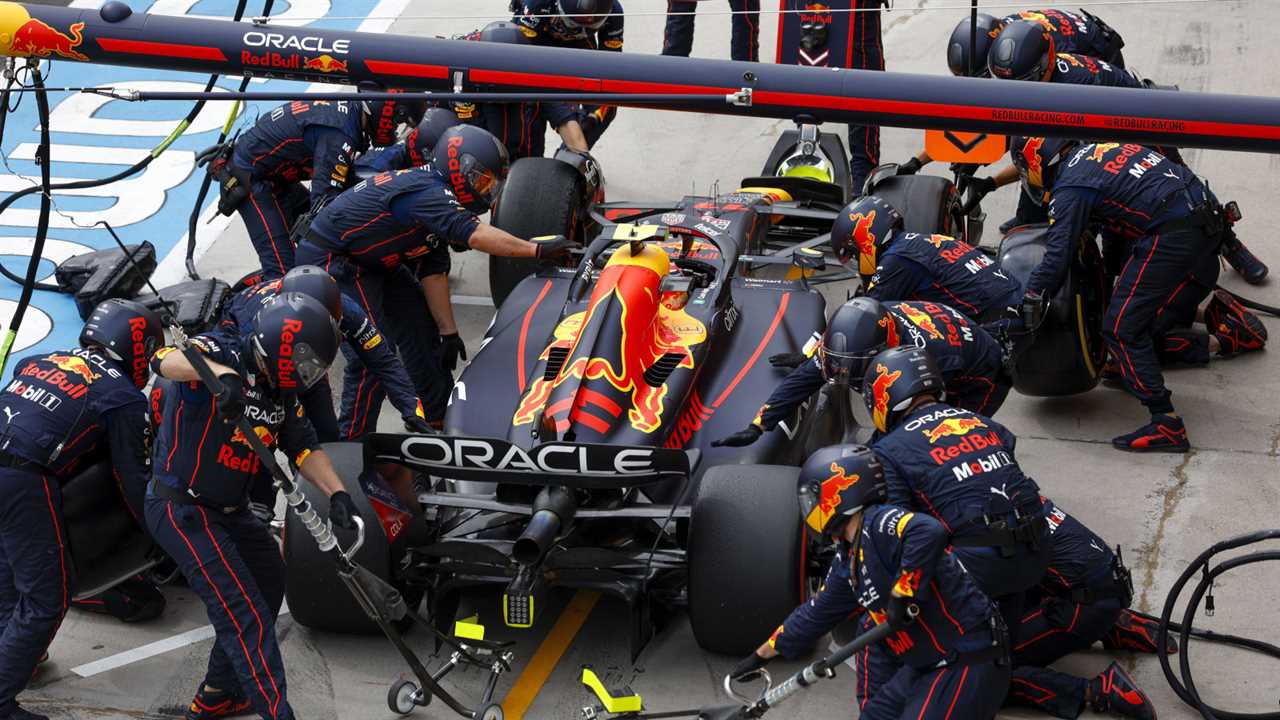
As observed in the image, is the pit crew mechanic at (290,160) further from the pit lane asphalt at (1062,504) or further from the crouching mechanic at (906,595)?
the crouching mechanic at (906,595)

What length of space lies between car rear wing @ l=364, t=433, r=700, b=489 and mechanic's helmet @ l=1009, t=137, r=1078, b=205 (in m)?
3.65

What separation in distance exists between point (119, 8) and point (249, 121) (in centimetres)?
761

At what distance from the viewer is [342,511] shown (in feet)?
24.1

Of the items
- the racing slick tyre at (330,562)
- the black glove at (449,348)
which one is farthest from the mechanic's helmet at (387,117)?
the racing slick tyre at (330,562)

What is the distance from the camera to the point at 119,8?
636cm

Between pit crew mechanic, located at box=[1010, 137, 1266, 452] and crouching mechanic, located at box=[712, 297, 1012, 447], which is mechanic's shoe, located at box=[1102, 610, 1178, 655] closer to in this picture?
crouching mechanic, located at box=[712, 297, 1012, 447]

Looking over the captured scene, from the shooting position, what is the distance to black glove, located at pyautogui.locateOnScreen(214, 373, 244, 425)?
665 centimetres

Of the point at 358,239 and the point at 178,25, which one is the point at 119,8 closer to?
the point at 178,25

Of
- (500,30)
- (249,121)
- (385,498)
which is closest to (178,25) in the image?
(385,498)

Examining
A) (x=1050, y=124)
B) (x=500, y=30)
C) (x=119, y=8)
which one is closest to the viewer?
(x=1050, y=124)

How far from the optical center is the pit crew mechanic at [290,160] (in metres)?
10.5

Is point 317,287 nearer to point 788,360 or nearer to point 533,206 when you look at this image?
point 788,360

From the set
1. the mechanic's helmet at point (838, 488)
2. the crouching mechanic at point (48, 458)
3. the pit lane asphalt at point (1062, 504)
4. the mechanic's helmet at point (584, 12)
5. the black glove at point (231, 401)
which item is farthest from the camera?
the mechanic's helmet at point (584, 12)

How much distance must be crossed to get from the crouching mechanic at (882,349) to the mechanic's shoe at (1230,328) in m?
2.61
